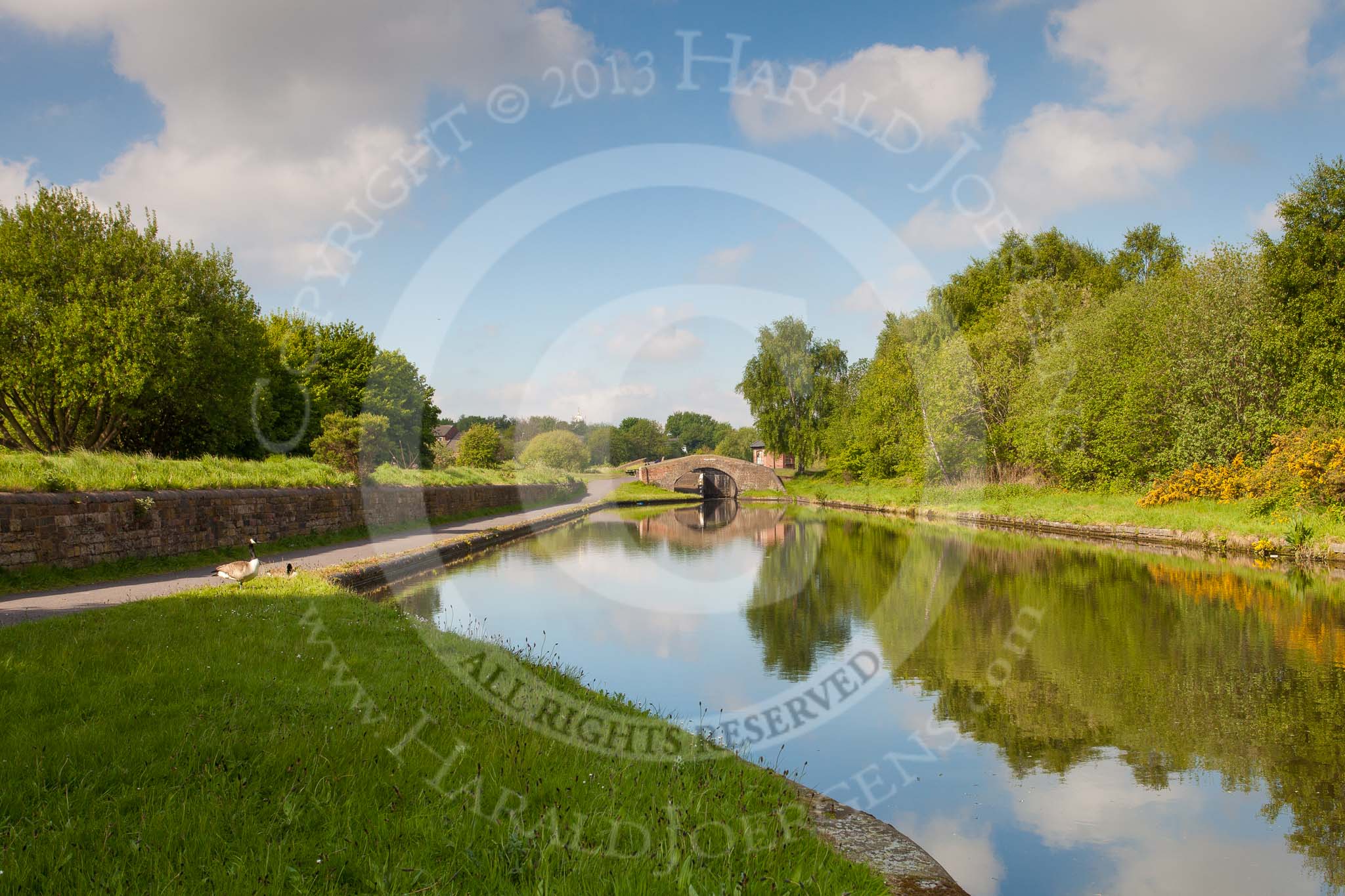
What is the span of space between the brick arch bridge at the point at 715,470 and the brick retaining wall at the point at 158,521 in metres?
43.6

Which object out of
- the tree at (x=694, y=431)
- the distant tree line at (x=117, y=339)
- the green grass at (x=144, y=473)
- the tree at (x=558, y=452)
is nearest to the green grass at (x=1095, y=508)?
the green grass at (x=144, y=473)

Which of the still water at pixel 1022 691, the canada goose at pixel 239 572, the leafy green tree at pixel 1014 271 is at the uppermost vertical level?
the leafy green tree at pixel 1014 271

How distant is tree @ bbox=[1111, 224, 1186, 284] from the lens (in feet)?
130

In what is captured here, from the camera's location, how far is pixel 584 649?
10719 mm

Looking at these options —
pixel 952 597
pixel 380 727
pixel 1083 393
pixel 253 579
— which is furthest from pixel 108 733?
pixel 1083 393

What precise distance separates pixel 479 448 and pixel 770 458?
2811 centimetres

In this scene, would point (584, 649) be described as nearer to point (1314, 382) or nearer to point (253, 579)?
point (253, 579)

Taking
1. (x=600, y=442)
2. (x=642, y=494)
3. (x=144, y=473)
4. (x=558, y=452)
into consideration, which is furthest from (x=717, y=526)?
(x=600, y=442)

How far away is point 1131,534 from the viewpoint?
75.0 ft

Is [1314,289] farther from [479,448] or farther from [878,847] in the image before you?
[479,448]

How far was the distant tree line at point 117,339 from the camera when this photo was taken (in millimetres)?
19078

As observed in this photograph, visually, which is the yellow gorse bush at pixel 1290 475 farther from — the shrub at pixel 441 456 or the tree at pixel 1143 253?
the shrub at pixel 441 456

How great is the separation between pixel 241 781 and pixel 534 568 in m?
14.7

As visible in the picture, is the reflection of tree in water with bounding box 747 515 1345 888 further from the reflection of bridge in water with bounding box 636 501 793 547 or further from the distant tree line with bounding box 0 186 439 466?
the distant tree line with bounding box 0 186 439 466
